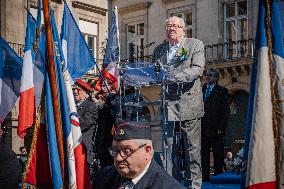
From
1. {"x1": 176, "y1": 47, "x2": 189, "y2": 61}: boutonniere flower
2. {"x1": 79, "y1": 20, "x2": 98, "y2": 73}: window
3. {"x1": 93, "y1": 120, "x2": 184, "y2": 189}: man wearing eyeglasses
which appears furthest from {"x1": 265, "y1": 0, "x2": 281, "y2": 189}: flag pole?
{"x1": 79, "y1": 20, "x2": 98, "y2": 73}: window

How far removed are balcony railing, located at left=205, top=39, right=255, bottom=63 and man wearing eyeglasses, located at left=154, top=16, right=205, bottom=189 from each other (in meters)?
20.0

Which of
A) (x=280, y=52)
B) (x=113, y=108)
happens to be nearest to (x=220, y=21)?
(x=113, y=108)

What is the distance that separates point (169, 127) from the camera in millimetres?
6297

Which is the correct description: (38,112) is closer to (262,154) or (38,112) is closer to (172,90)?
(172,90)

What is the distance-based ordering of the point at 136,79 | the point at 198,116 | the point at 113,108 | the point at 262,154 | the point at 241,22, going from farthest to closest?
the point at 241,22
the point at 113,108
the point at 136,79
the point at 198,116
the point at 262,154

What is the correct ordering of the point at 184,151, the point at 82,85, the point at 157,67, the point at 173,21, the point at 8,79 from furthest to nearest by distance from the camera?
the point at 8,79, the point at 82,85, the point at 184,151, the point at 157,67, the point at 173,21

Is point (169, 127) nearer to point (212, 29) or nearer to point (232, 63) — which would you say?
point (232, 63)

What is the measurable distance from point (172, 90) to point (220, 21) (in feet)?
70.7

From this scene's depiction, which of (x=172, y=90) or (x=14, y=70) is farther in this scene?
(x=14, y=70)

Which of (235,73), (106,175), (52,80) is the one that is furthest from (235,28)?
(106,175)

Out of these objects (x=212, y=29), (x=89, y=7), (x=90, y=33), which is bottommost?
(x=90, y=33)

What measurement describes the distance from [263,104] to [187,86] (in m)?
2.44

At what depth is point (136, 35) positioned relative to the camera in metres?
31.0

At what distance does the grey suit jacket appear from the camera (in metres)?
6.10
